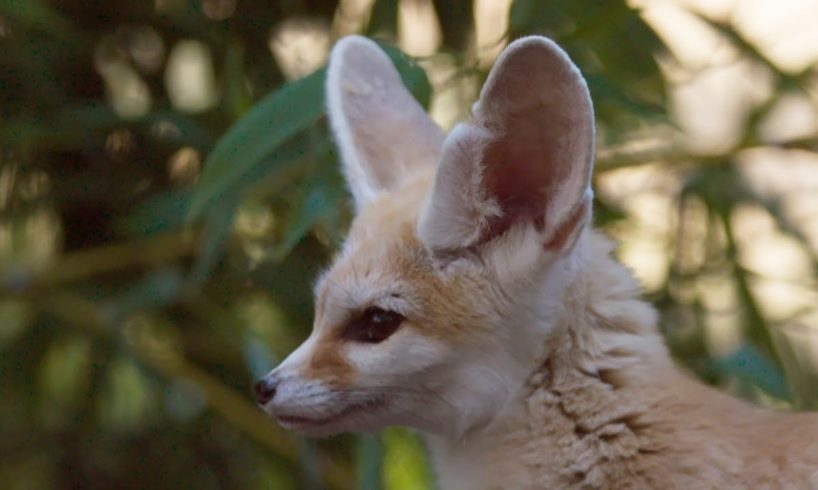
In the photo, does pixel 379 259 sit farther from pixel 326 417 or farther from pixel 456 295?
pixel 326 417

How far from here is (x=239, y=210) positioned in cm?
330

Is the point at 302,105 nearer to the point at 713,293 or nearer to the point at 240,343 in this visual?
the point at 240,343

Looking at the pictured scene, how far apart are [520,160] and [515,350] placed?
0.80 feet

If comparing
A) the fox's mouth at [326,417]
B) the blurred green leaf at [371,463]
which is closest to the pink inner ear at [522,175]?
the fox's mouth at [326,417]

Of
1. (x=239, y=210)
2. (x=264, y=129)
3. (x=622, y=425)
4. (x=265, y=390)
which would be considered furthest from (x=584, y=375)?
(x=239, y=210)

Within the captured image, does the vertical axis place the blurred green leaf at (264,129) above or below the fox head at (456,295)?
below

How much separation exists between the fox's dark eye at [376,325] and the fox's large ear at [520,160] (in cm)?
11

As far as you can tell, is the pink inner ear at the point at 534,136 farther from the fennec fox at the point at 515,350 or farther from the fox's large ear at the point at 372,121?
the fox's large ear at the point at 372,121

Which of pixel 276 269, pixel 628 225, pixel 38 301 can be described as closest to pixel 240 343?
pixel 276 269

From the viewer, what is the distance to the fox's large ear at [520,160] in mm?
1940

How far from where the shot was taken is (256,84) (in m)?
3.59

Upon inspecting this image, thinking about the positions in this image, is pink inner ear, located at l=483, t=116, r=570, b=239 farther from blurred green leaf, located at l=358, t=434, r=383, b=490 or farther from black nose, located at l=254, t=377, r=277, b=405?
blurred green leaf, located at l=358, t=434, r=383, b=490

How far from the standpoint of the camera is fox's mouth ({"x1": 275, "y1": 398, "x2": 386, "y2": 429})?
6.85ft

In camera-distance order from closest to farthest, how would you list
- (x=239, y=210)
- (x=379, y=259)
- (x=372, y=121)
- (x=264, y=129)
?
(x=379, y=259), (x=372, y=121), (x=264, y=129), (x=239, y=210)
